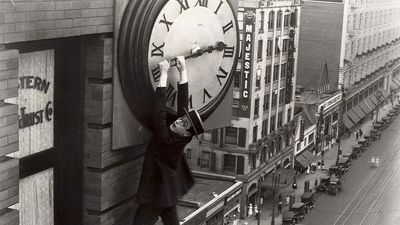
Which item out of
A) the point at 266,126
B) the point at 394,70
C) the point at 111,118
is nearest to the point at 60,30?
the point at 111,118

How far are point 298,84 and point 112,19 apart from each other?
67412mm

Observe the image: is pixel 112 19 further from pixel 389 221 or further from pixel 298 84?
pixel 298 84

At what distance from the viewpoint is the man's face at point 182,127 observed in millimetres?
6497

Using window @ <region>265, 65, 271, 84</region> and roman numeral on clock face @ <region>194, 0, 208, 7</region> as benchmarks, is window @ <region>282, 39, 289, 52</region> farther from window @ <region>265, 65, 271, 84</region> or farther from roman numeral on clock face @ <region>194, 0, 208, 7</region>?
roman numeral on clock face @ <region>194, 0, 208, 7</region>

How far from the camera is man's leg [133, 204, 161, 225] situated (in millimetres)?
6777

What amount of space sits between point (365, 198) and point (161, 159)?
47775 millimetres

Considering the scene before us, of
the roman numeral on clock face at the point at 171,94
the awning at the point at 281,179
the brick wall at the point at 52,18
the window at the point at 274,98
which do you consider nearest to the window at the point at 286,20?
the window at the point at 274,98

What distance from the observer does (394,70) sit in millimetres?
106500

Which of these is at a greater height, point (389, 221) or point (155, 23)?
point (155, 23)

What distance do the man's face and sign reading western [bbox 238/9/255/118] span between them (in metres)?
40.4

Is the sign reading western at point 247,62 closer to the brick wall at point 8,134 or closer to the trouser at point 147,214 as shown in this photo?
the trouser at point 147,214

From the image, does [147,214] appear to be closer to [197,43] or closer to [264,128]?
[197,43]

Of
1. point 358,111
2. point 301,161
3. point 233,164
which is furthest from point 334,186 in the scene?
point 358,111

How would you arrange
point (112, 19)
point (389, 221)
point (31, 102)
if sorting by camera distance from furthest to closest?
1. point (389, 221)
2. point (112, 19)
3. point (31, 102)
